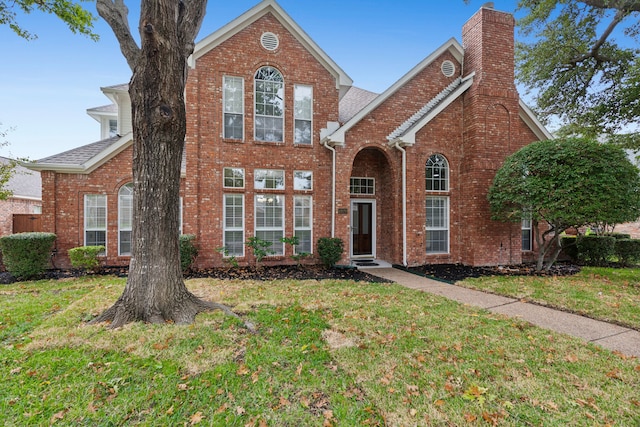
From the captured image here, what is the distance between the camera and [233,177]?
9.59 m

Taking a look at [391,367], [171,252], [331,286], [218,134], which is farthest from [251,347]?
[218,134]

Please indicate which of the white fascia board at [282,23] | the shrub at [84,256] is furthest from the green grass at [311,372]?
the white fascia board at [282,23]

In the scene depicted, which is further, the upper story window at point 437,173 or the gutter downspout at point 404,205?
the upper story window at point 437,173

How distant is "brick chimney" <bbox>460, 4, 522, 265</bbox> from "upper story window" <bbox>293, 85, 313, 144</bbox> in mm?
5684

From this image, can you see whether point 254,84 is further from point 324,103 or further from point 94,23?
point 94,23

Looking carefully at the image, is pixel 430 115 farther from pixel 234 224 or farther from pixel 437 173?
pixel 234 224

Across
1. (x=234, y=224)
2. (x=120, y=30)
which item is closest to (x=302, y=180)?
(x=234, y=224)

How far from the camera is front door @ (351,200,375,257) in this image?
452 inches

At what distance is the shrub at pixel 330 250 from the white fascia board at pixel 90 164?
7154mm

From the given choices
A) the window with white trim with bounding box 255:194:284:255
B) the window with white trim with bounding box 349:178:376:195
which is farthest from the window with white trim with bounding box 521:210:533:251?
the window with white trim with bounding box 255:194:284:255

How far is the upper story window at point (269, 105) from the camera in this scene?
32.1ft

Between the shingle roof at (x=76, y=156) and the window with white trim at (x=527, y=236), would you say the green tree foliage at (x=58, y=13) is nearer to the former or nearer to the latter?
the shingle roof at (x=76, y=156)

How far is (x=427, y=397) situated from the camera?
8.93 ft

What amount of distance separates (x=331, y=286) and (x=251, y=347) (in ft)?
12.0
